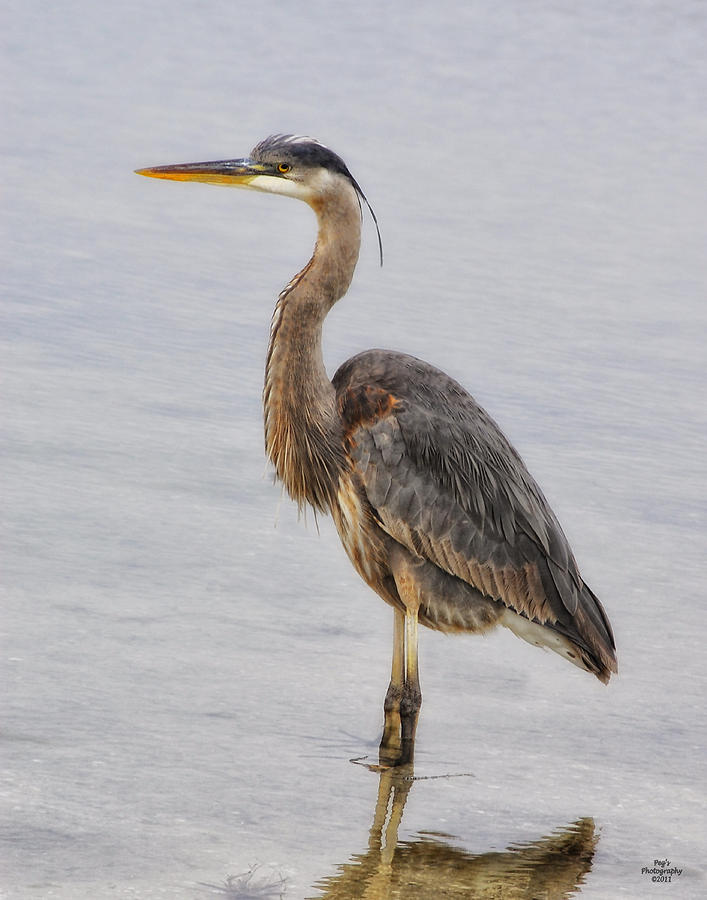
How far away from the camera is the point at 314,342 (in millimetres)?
6086

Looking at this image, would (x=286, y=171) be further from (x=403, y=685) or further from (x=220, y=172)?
(x=403, y=685)

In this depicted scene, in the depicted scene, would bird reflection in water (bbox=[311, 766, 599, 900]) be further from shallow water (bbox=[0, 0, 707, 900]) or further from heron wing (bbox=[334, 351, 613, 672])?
heron wing (bbox=[334, 351, 613, 672])

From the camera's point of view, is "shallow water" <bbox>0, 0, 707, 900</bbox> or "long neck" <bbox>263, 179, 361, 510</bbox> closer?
"shallow water" <bbox>0, 0, 707, 900</bbox>

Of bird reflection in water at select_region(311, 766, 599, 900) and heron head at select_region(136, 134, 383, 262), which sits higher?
heron head at select_region(136, 134, 383, 262)

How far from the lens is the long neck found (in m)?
6.04

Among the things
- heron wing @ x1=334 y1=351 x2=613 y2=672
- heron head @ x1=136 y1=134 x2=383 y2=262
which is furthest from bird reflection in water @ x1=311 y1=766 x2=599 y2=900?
heron head @ x1=136 y1=134 x2=383 y2=262

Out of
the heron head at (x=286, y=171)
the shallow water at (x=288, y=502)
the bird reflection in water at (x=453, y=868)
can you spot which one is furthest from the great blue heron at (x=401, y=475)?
the bird reflection in water at (x=453, y=868)

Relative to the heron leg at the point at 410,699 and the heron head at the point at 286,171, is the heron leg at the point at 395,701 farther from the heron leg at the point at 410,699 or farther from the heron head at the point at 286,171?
the heron head at the point at 286,171

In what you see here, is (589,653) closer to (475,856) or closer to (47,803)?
→ (475,856)

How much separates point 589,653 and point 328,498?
44.6 inches

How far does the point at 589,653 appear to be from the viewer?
6.12 meters

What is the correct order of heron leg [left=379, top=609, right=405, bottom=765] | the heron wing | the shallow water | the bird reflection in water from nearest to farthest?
the bird reflection in water
the shallow water
heron leg [left=379, top=609, right=405, bottom=765]
the heron wing

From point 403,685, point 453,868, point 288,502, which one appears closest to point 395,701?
point 403,685

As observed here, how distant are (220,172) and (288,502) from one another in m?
2.13
